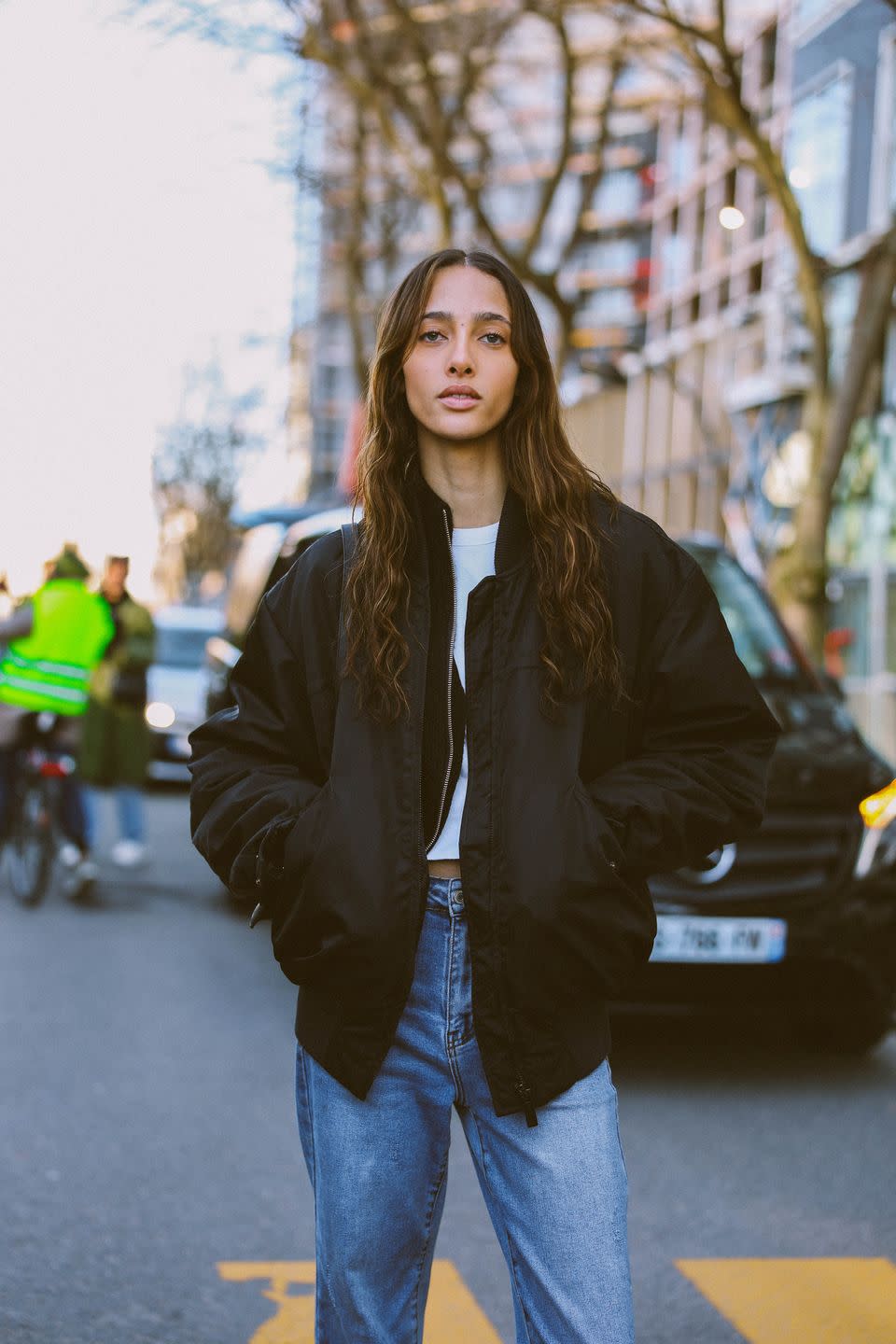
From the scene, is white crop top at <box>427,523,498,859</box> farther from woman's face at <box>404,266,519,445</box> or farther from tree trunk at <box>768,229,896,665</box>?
tree trunk at <box>768,229,896,665</box>

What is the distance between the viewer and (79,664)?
11352 millimetres

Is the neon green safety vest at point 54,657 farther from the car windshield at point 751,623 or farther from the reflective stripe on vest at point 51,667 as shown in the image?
Answer: the car windshield at point 751,623

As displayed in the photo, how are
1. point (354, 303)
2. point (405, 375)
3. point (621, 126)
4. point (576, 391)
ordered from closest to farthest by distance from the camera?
point (405, 375)
point (354, 303)
point (576, 391)
point (621, 126)

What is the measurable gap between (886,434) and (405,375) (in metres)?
20.8

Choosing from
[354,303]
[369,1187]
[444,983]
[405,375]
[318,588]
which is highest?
[354,303]

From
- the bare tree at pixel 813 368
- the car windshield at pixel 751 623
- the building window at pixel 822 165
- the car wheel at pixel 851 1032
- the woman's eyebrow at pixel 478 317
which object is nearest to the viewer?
the woman's eyebrow at pixel 478 317

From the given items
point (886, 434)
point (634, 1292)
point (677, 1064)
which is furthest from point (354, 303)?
point (634, 1292)

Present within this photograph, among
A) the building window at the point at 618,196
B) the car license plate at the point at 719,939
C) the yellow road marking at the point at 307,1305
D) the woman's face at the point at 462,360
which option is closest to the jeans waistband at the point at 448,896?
the woman's face at the point at 462,360

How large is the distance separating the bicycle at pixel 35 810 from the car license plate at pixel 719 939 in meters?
5.39

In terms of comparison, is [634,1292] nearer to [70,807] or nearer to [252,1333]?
[252,1333]

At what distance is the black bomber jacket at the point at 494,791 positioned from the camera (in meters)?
2.60

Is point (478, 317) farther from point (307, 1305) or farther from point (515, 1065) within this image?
point (307, 1305)

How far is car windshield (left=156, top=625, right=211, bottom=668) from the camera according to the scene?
20734mm

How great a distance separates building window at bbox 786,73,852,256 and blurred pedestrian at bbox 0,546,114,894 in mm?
14709
